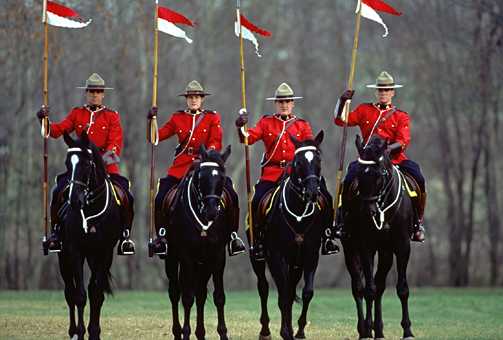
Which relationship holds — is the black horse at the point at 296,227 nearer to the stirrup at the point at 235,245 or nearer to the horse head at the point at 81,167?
the stirrup at the point at 235,245

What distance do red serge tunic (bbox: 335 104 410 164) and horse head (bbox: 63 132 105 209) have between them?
3.97 meters

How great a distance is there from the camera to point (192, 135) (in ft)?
63.0

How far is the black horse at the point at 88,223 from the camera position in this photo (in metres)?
17.3

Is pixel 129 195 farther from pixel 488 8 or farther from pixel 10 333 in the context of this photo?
pixel 488 8

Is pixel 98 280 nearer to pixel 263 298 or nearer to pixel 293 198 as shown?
pixel 263 298

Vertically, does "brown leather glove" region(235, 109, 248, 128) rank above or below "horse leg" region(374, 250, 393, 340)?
above

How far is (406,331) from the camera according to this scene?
736 inches

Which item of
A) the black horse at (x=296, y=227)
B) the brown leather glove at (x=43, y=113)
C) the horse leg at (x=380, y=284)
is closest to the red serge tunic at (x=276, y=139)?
the black horse at (x=296, y=227)

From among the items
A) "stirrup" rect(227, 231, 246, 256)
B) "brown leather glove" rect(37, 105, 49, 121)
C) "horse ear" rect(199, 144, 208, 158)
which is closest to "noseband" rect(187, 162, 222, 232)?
"horse ear" rect(199, 144, 208, 158)

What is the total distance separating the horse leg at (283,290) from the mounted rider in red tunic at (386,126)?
1.34m

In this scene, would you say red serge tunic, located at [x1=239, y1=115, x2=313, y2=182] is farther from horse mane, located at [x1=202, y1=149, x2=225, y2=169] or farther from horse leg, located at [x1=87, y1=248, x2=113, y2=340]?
horse leg, located at [x1=87, y1=248, x2=113, y2=340]

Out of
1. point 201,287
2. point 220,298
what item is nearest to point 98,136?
point 201,287

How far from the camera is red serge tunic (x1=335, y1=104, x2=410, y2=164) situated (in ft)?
64.2

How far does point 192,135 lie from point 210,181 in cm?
201
